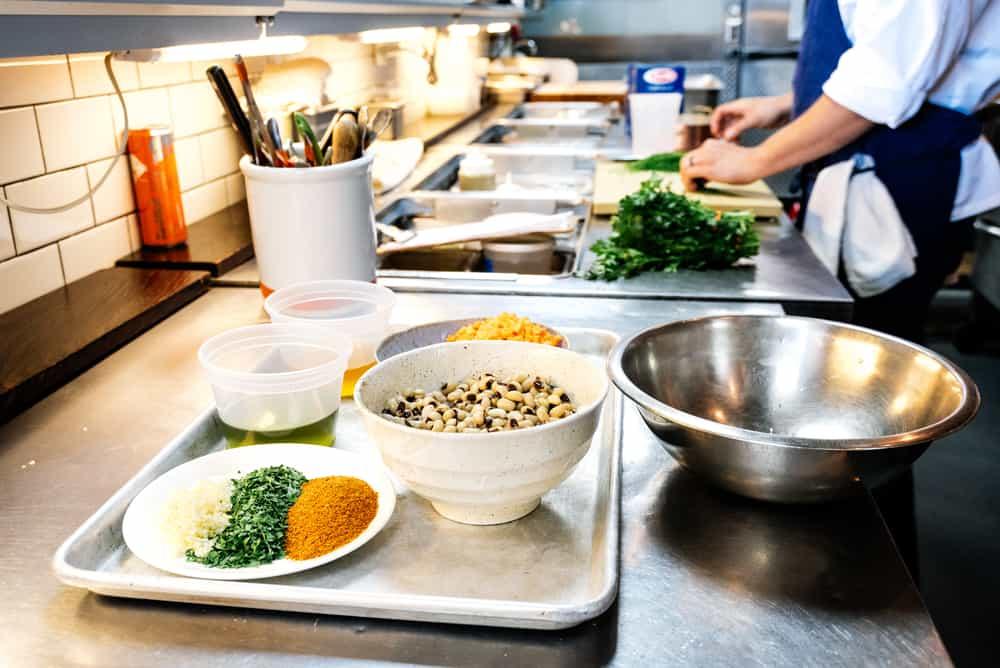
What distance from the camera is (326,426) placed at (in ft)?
3.27

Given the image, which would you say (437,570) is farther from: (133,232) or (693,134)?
(693,134)

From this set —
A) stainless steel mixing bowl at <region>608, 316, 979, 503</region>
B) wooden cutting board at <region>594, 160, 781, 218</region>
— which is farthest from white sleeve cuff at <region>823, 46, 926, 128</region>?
stainless steel mixing bowl at <region>608, 316, 979, 503</region>

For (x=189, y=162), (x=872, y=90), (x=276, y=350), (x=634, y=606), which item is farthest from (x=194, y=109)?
(x=634, y=606)

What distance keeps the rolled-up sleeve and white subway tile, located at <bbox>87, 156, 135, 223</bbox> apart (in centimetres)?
144

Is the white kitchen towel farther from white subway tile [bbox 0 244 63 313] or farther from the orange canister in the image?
white subway tile [bbox 0 244 63 313]

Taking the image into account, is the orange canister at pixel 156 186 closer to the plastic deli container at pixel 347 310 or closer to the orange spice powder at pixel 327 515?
the plastic deli container at pixel 347 310

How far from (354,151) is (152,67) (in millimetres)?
645

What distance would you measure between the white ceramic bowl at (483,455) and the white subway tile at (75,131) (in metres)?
0.86

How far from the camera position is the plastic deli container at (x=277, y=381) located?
95cm

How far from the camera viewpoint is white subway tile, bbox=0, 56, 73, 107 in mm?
1313

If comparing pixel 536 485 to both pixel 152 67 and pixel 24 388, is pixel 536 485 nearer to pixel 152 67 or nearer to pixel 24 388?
pixel 24 388

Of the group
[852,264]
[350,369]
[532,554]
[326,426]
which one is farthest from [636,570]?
[852,264]

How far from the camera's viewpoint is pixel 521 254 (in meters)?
1.83

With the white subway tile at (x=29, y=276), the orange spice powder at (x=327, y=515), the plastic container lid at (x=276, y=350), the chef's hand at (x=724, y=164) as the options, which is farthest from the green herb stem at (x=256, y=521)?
the chef's hand at (x=724, y=164)
